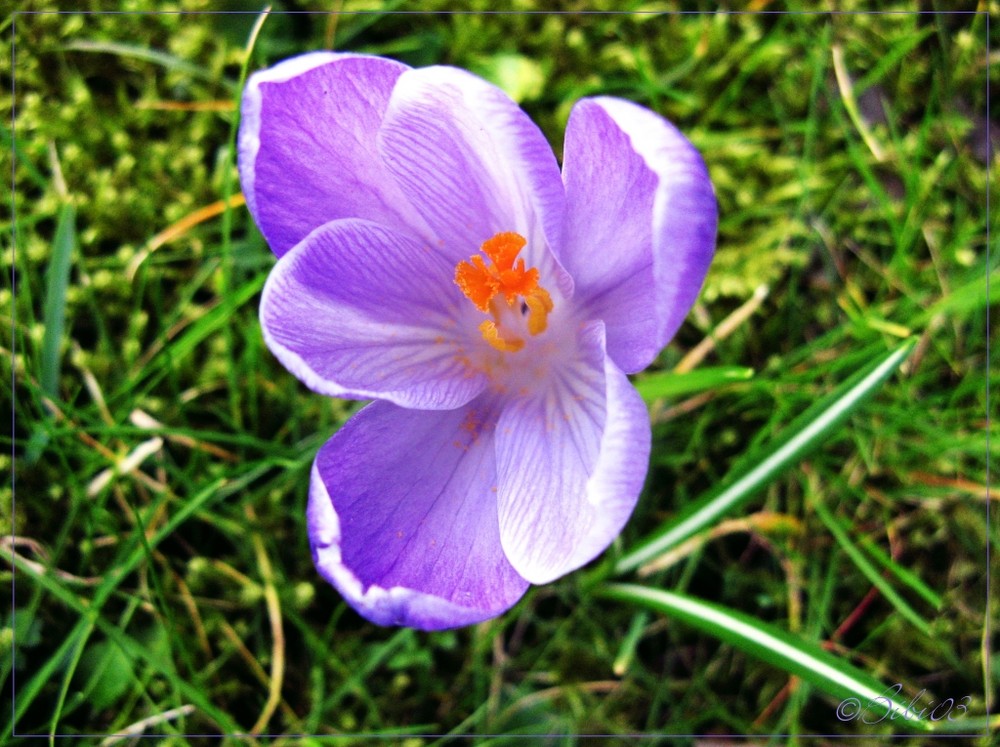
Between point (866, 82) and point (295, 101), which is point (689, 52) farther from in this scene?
point (295, 101)

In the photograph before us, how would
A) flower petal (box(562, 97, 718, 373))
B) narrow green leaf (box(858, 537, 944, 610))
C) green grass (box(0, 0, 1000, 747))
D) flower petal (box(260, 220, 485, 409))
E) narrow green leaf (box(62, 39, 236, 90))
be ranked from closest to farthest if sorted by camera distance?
flower petal (box(562, 97, 718, 373)), flower petal (box(260, 220, 485, 409)), narrow green leaf (box(858, 537, 944, 610)), green grass (box(0, 0, 1000, 747)), narrow green leaf (box(62, 39, 236, 90))

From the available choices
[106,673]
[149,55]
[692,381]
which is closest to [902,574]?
[692,381]

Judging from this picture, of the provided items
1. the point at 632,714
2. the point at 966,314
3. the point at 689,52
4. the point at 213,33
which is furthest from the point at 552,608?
the point at 213,33

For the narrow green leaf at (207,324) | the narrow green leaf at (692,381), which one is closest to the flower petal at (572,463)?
the narrow green leaf at (692,381)

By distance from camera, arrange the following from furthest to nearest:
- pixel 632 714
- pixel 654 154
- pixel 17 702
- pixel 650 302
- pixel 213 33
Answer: pixel 213 33, pixel 632 714, pixel 17 702, pixel 650 302, pixel 654 154

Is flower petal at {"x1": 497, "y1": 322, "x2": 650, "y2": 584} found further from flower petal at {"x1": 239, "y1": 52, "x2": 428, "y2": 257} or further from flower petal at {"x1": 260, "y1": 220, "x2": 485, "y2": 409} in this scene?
flower petal at {"x1": 239, "y1": 52, "x2": 428, "y2": 257}

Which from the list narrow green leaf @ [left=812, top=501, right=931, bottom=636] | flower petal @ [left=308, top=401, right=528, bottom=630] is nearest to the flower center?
flower petal @ [left=308, top=401, right=528, bottom=630]

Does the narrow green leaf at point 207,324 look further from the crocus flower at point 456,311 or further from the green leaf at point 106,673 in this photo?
the green leaf at point 106,673

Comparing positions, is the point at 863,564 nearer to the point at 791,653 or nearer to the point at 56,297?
the point at 791,653
